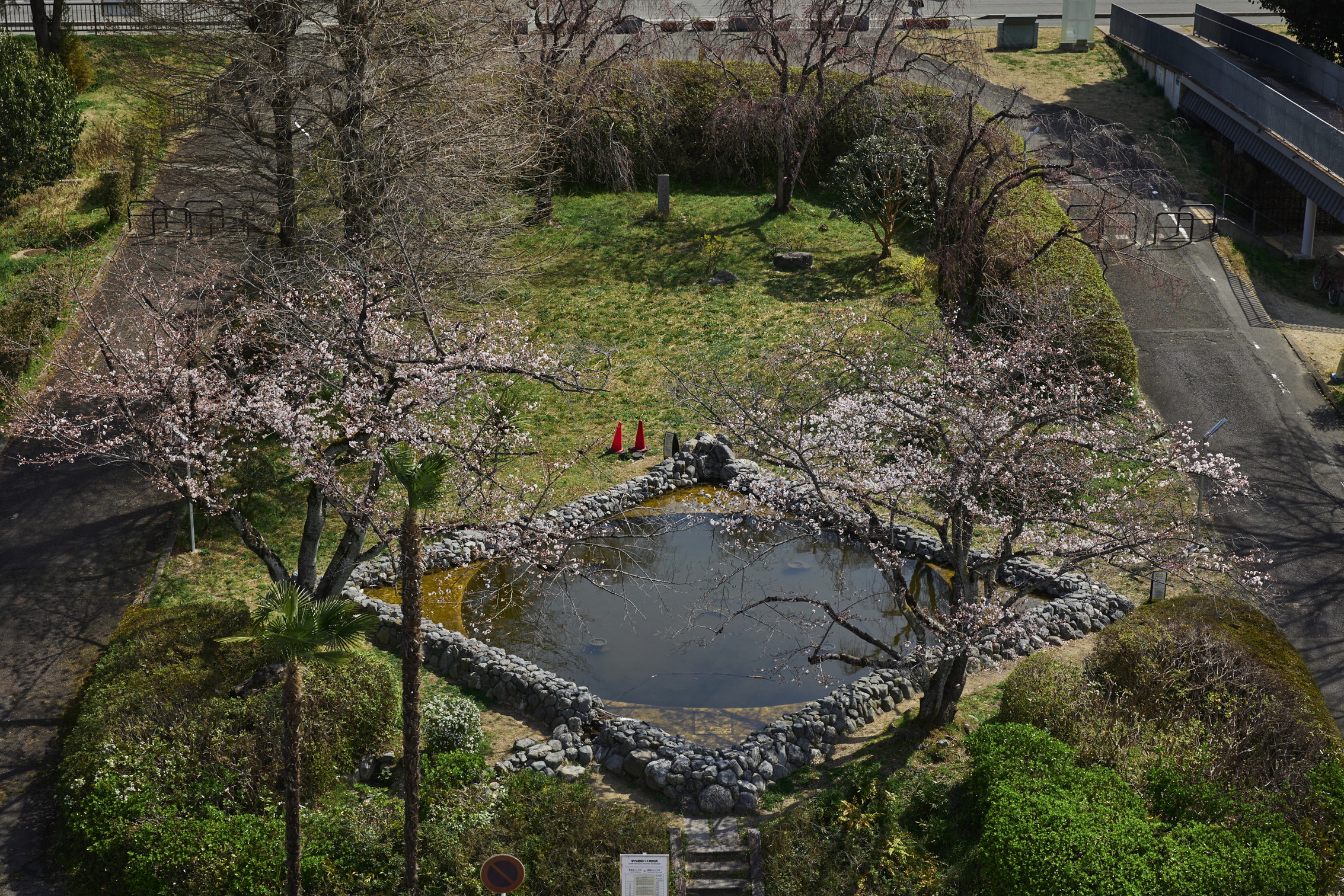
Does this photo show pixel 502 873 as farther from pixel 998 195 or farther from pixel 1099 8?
pixel 1099 8

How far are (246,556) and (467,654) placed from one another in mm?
4871

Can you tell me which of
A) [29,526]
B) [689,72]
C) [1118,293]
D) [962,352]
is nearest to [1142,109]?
[1118,293]

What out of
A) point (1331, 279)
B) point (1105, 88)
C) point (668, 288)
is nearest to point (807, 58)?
point (668, 288)

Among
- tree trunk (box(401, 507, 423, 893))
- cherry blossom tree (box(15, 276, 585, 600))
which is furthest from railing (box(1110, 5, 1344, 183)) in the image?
tree trunk (box(401, 507, 423, 893))

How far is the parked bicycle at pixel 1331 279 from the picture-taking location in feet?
84.8

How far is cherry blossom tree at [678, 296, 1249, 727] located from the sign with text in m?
3.75

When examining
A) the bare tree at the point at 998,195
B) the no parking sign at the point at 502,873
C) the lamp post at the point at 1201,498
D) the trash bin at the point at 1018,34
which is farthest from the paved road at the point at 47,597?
the trash bin at the point at 1018,34

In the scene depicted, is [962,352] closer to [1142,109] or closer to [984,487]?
[984,487]

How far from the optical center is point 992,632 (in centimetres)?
1342

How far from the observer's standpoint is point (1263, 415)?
22.1 metres

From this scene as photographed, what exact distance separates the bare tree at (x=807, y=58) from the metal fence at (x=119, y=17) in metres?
12.8

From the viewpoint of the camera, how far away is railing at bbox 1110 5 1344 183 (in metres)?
25.0

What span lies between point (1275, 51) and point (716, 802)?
2868cm

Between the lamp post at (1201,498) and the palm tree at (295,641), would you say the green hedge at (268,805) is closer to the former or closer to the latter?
the palm tree at (295,641)
